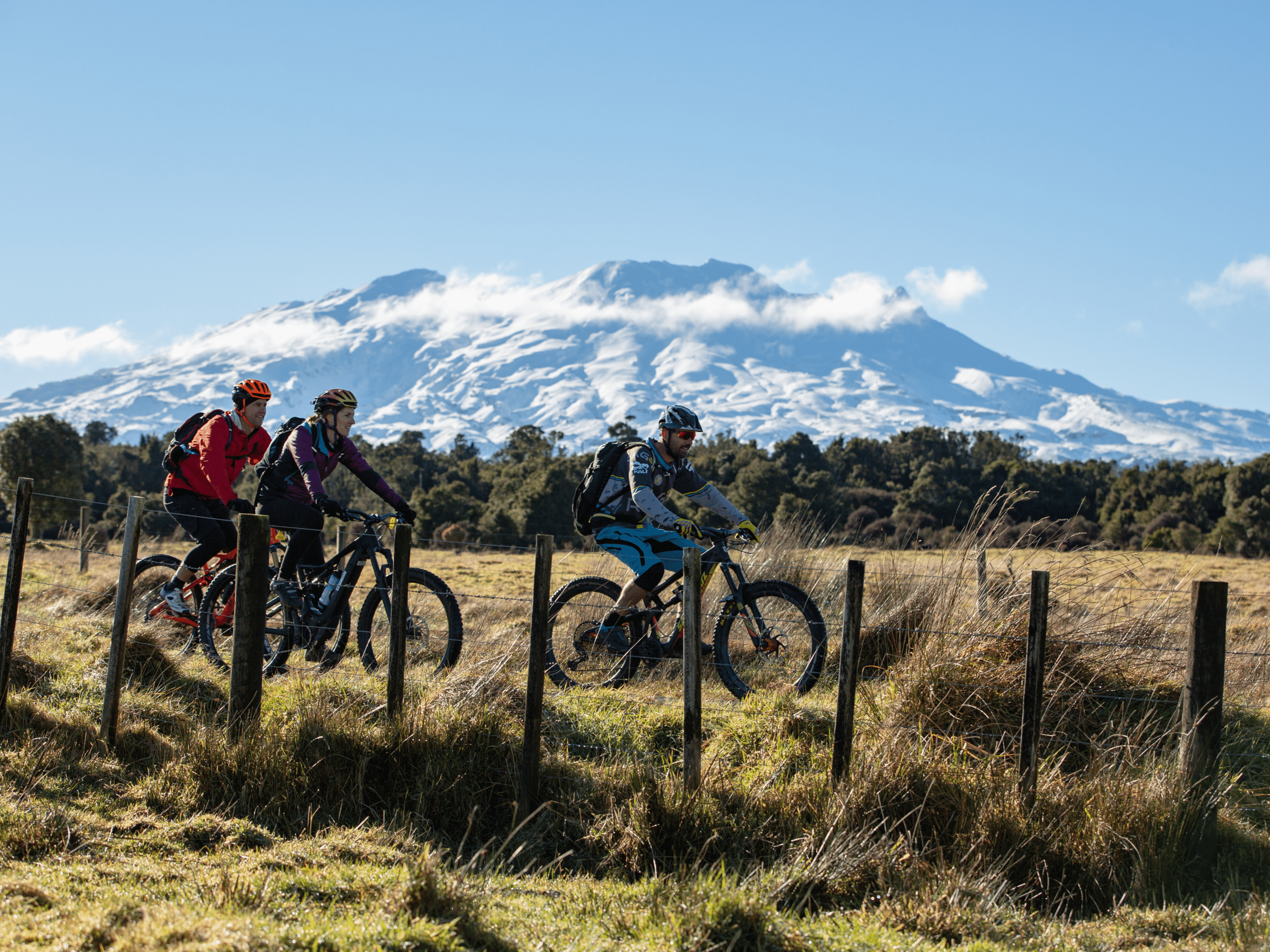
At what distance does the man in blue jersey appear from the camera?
265 inches

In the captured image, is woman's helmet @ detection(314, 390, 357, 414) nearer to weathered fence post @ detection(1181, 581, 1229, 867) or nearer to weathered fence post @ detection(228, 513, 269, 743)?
weathered fence post @ detection(228, 513, 269, 743)

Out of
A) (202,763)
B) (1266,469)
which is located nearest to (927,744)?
(202,763)

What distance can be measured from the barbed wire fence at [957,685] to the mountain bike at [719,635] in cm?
20

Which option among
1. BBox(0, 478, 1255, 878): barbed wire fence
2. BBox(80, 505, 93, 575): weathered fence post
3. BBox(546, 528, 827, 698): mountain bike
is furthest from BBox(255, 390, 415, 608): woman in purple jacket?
BBox(80, 505, 93, 575): weathered fence post

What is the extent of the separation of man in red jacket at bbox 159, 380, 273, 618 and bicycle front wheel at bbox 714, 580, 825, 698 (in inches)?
146

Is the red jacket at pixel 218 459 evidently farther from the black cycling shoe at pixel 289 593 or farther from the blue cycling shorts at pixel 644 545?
the blue cycling shorts at pixel 644 545

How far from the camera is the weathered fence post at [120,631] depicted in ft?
17.9

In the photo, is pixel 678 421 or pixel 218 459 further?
pixel 218 459

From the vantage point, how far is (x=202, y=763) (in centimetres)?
506

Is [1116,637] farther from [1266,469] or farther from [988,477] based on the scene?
[988,477]

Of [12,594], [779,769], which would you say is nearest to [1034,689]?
[779,769]

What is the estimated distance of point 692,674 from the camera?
4898mm

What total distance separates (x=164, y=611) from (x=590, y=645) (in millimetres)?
3457

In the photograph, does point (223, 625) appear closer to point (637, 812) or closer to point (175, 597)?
point (175, 597)
